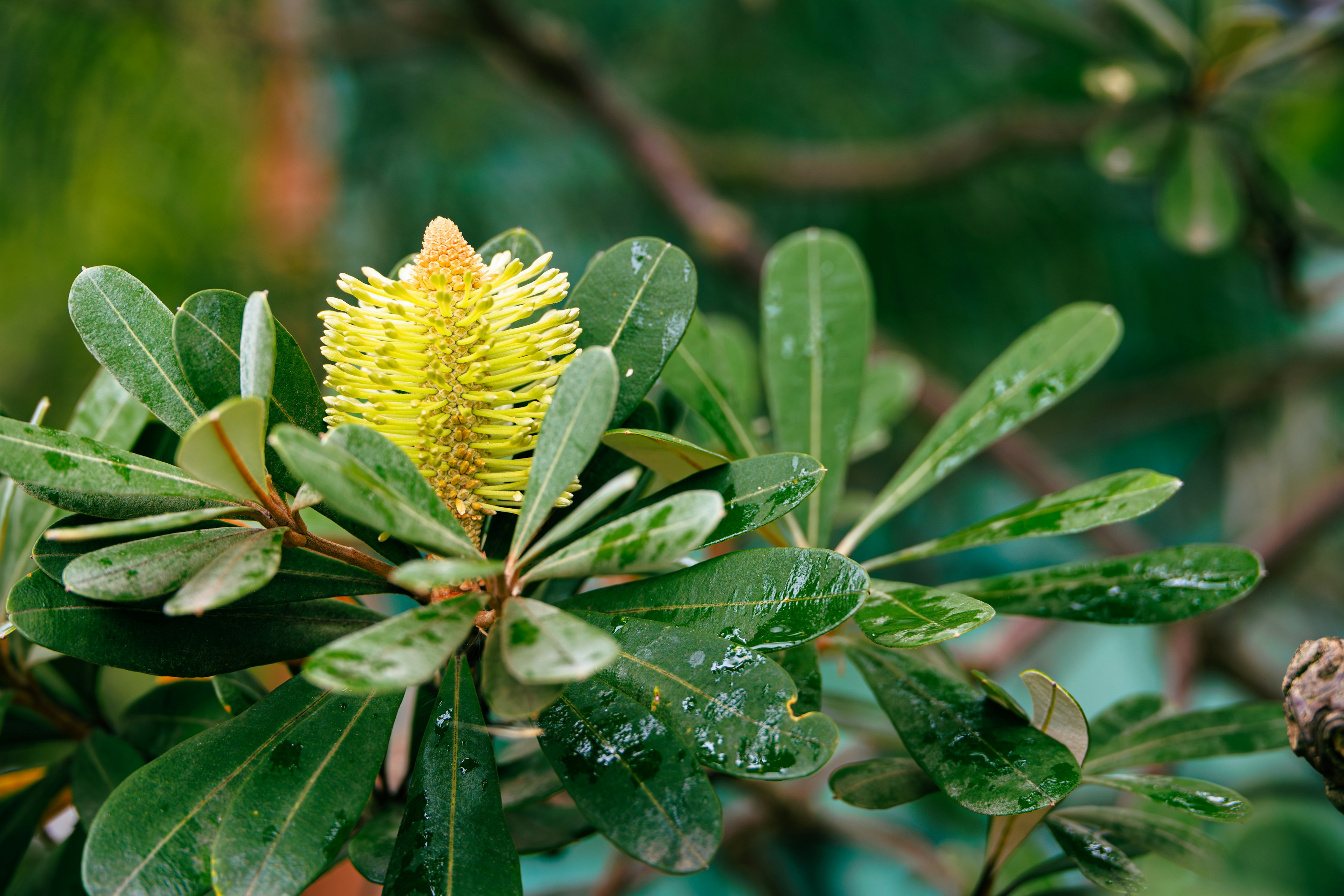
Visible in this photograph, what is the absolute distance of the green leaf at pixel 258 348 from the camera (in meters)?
0.25

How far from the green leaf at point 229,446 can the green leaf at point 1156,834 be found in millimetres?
334

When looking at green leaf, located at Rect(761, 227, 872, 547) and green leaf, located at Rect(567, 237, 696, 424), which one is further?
green leaf, located at Rect(761, 227, 872, 547)

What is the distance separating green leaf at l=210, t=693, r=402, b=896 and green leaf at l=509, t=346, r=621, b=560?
0.27ft

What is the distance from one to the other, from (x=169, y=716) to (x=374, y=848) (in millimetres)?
126

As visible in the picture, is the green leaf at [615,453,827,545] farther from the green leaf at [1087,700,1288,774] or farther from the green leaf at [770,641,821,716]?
the green leaf at [1087,700,1288,774]

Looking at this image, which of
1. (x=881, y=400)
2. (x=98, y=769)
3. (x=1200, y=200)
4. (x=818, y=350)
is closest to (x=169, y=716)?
(x=98, y=769)

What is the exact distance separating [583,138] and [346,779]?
209cm

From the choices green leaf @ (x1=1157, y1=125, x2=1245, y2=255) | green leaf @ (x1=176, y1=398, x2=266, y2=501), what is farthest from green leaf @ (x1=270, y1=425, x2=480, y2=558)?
green leaf @ (x1=1157, y1=125, x2=1245, y2=255)

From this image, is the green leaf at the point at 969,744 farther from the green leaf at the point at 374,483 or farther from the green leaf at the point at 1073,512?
the green leaf at the point at 374,483

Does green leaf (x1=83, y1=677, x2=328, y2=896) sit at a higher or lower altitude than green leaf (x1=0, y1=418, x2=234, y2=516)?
lower

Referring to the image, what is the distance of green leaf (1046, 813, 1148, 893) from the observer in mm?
297

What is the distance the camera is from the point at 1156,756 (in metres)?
0.39

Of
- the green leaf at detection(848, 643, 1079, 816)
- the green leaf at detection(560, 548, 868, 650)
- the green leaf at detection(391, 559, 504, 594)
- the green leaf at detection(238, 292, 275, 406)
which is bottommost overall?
the green leaf at detection(848, 643, 1079, 816)

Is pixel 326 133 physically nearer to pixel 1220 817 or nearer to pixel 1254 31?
pixel 1254 31
